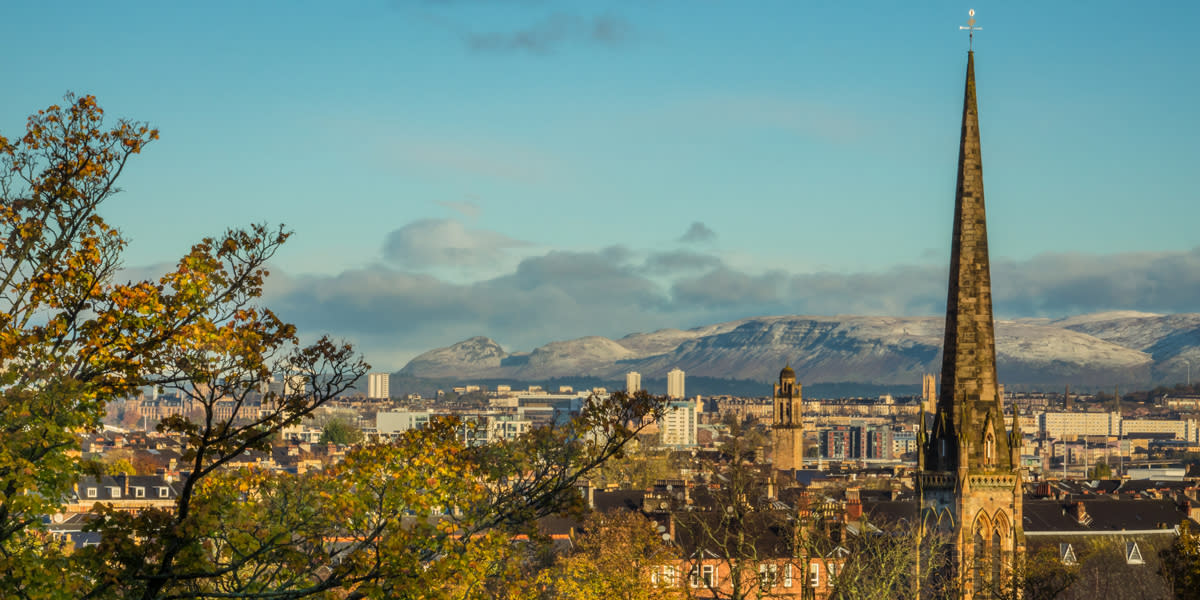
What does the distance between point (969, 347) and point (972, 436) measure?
2.86 metres

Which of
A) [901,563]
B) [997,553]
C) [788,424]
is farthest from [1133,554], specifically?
[788,424]

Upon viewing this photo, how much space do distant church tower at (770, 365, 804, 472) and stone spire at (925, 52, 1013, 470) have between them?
13355 centimetres

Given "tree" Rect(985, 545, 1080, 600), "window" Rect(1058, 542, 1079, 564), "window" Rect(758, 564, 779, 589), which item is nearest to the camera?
"window" Rect(758, 564, 779, 589)

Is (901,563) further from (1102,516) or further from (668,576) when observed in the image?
(1102,516)

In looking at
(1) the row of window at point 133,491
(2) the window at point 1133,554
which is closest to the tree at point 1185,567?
(2) the window at point 1133,554

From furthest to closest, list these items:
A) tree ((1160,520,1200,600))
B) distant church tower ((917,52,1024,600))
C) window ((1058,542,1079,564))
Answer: window ((1058,542,1079,564)) < distant church tower ((917,52,1024,600)) < tree ((1160,520,1200,600))

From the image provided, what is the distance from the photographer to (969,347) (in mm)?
55031

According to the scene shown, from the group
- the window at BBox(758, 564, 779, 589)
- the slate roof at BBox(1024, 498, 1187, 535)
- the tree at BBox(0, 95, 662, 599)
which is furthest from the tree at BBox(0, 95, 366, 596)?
the slate roof at BBox(1024, 498, 1187, 535)

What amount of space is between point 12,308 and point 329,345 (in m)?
3.60

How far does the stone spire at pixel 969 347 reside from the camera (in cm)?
5478

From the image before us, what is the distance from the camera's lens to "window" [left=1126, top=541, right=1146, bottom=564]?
79.3 metres

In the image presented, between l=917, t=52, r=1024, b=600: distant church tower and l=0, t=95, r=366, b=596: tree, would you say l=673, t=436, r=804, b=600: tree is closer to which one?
l=917, t=52, r=1024, b=600: distant church tower

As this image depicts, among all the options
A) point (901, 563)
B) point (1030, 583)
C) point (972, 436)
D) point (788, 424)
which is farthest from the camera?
point (788, 424)

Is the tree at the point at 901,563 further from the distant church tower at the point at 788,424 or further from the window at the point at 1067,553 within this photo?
the distant church tower at the point at 788,424
